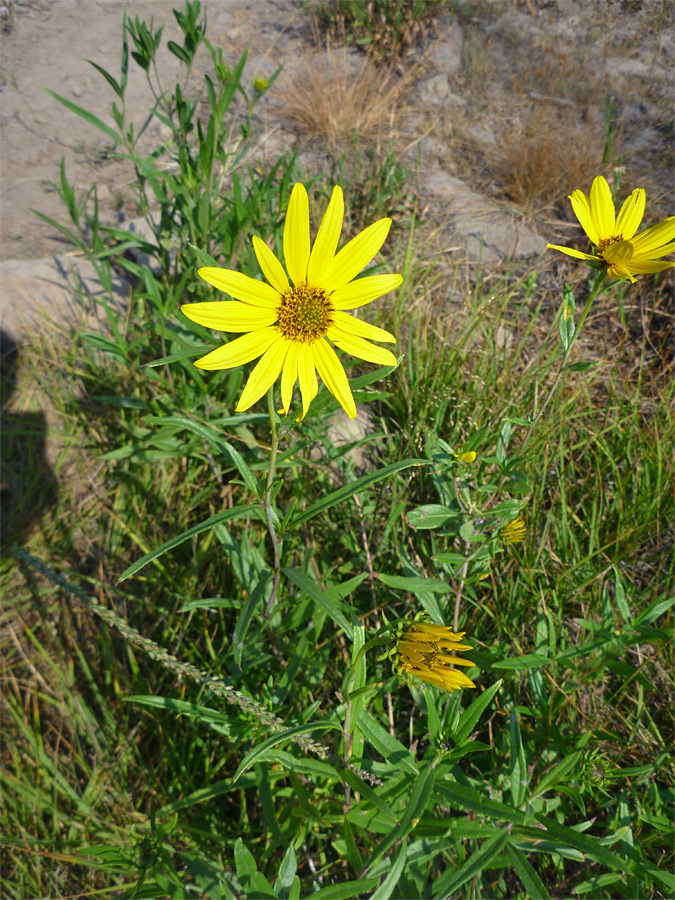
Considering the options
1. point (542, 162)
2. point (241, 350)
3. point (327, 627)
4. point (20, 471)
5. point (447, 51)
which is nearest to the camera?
point (241, 350)

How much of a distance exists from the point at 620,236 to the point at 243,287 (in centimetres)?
110

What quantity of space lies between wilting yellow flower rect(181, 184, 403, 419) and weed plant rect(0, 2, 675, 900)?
0.10 m

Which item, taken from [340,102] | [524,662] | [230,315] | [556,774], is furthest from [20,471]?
[340,102]

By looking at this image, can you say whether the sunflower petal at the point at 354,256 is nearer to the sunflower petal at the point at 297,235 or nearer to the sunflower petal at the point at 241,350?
the sunflower petal at the point at 297,235

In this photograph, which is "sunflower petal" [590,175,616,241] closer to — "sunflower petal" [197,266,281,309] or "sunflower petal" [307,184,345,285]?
"sunflower petal" [307,184,345,285]

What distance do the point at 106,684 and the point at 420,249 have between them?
9.08 ft

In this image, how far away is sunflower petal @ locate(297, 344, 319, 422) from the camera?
4.06 ft

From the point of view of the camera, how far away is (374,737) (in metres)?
1.38

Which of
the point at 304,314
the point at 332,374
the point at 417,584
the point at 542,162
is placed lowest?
the point at 417,584

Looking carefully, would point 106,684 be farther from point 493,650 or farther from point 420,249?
point 420,249

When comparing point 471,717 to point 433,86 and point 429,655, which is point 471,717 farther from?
point 433,86

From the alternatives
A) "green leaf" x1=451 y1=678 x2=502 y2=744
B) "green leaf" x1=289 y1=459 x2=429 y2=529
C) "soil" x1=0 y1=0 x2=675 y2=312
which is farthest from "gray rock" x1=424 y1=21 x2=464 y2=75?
"green leaf" x1=451 y1=678 x2=502 y2=744

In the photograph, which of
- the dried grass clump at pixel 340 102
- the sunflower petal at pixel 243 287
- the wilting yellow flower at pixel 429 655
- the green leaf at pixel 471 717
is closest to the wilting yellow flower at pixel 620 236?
the sunflower petal at pixel 243 287

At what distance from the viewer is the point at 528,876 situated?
1251mm
